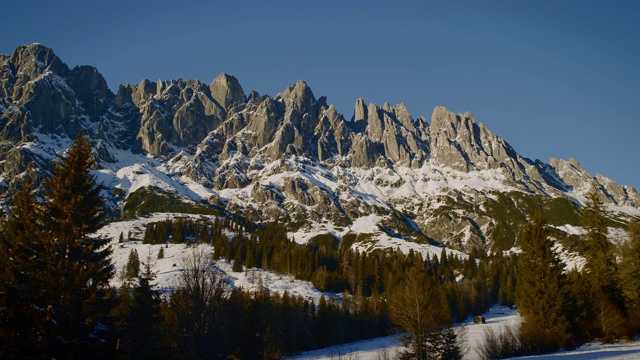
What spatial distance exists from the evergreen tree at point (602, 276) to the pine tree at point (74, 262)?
1576 inches

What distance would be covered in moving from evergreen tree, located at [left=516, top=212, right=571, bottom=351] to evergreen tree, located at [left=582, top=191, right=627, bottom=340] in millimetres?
5378

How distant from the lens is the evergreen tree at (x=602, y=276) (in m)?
39.8

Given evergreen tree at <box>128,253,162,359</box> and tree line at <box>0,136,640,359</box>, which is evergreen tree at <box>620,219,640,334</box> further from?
evergreen tree at <box>128,253,162,359</box>

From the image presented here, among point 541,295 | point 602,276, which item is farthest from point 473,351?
point 541,295

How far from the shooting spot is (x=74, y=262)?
80.9 ft

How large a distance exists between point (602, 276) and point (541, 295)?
43.7ft

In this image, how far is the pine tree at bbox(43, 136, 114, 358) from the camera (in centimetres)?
2283

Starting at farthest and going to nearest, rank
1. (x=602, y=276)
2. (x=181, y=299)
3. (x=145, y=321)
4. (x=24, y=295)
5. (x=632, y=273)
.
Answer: (x=602, y=276), (x=632, y=273), (x=145, y=321), (x=181, y=299), (x=24, y=295)

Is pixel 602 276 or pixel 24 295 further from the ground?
pixel 24 295

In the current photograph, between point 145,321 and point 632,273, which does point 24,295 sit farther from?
point 632,273

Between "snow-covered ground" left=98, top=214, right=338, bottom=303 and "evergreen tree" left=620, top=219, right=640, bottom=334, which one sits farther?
"snow-covered ground" left=98, top=214, right=338, bottom=303

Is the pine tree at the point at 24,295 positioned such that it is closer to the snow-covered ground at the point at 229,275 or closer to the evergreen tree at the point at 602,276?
the evergreen tree at the point at 602,276

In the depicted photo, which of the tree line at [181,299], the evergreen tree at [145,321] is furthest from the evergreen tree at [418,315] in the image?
the evergreen tree at [145,321]

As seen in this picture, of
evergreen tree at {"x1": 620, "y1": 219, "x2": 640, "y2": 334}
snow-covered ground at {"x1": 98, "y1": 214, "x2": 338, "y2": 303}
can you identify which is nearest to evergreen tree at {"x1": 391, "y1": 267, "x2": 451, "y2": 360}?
evergreen tree at {"x1": 620, "y1": 219, "x2": 640, "y2": 334}
